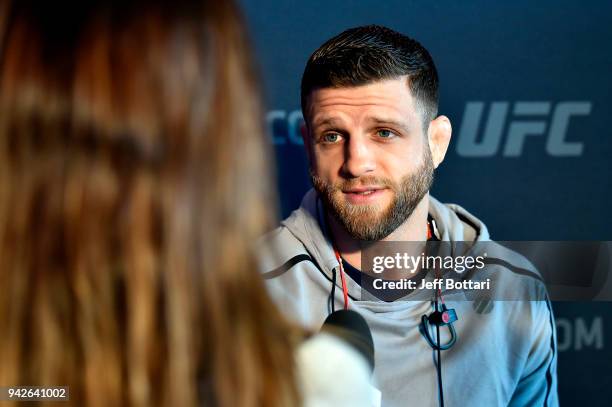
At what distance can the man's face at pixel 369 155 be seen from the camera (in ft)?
5.19

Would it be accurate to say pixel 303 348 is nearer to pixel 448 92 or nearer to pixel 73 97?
pixel 73 97

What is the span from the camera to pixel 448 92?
182 centimetres

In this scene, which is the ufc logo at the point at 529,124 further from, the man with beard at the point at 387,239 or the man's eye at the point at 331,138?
the man's eye at the point at 331,138

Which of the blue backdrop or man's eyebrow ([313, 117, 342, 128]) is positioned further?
the blue backdrop

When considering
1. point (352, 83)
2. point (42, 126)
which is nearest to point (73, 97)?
point (42, 126)

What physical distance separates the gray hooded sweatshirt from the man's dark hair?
302 millimetres

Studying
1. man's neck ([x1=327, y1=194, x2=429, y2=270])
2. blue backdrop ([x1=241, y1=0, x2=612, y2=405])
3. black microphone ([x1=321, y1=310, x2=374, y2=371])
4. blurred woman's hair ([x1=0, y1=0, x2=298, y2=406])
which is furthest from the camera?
blue backdrop ([x1=241, y1=0, x2=612, y2=405])

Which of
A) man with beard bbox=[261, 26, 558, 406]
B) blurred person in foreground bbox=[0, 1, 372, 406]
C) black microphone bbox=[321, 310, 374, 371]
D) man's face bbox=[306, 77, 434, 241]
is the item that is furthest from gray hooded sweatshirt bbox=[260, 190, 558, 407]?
blurred person in foreground bbox=[0, 1, 372, 406]

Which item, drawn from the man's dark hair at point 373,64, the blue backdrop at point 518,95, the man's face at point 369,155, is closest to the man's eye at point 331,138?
the man's face at point 369,155

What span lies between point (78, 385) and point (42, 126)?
22 cm

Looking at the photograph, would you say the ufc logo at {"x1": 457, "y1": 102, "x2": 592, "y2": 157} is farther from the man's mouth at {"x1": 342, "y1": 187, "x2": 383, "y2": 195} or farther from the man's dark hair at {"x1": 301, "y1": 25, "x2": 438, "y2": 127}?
the man's mouth at {"x1": 342, "y1": 187, "x2": 383, "y2": 195}

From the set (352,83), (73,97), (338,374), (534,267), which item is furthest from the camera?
(534,267)

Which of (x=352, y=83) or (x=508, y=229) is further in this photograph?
(x=508, y=229)

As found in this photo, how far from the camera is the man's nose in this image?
1564mm
